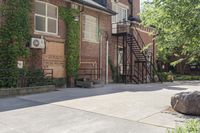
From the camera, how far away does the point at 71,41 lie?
17.6m

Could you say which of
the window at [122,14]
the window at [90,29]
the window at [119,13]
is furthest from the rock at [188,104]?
the window at [122,14]

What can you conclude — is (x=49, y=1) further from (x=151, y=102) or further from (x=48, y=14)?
(x=151, y=102)

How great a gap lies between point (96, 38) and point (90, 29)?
911 mm

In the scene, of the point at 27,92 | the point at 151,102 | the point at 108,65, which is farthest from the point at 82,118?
the point at 108,65

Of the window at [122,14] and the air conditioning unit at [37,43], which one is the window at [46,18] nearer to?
the air conditioning unit at [37,43]

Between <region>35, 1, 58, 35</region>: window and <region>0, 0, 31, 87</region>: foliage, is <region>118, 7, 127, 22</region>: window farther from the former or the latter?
<region>0, 0, 31, 87</region>: foliage

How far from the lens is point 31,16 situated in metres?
15.5

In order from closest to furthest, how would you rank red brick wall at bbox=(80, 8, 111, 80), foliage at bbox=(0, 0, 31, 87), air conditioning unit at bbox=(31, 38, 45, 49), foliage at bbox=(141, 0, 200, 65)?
foliage at bbox=(141, 0, 200, 65), foliage at bbox=(0, 0, 31, 87), air conditioning unit at bbox=(31, 38, 45, 49), red brick wall at bbox=(80, 8, 111, 80)

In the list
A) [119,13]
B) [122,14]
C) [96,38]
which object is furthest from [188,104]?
[122,14]

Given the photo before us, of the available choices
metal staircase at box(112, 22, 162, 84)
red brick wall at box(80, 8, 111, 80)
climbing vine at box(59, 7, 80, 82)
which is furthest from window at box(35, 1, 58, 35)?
metal staircase at box(112, 22, 162, 84)

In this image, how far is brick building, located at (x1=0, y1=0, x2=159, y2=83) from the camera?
53.7 ft

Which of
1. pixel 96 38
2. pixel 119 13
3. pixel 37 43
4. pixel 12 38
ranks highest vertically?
pixel 119 13

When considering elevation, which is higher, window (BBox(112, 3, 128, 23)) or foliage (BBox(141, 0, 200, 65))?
window (BBox(112, 3, 128, 23))

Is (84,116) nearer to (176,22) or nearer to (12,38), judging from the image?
(176,22)
